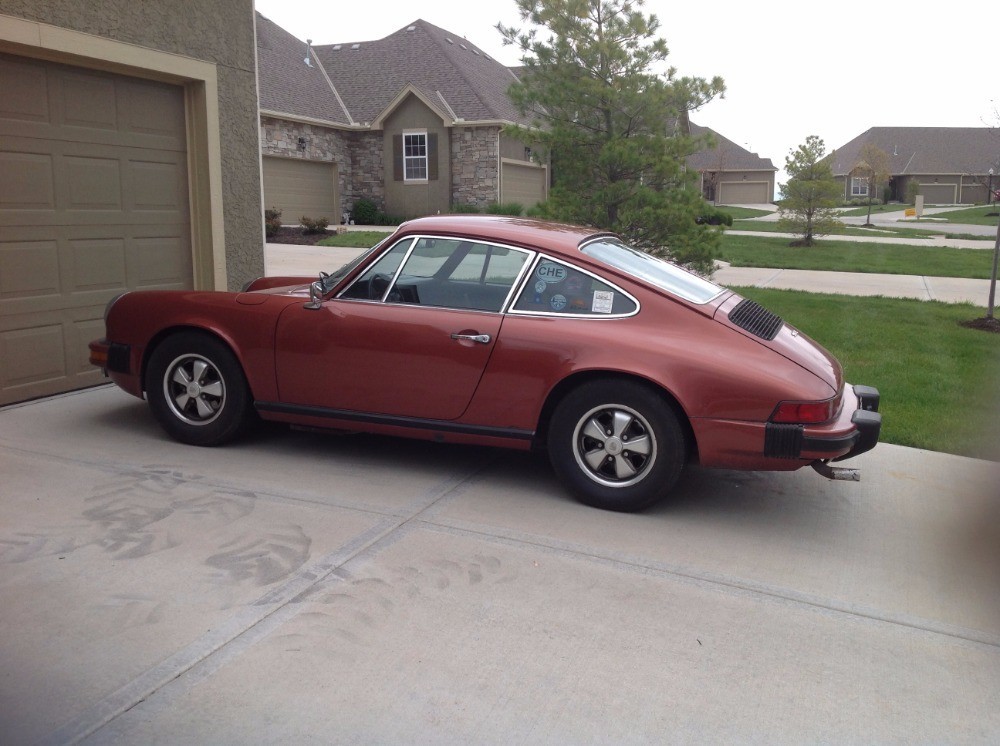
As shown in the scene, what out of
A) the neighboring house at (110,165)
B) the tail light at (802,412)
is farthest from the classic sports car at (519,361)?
the neighboring house at (110,165)

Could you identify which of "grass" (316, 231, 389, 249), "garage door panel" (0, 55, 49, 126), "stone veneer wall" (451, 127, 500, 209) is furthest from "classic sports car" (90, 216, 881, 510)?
"stone veneer wall" (451, 127, 500, 209)

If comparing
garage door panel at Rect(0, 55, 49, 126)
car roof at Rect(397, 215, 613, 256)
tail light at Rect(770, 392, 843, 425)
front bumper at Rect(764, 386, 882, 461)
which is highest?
garage door panel at Rect(0, 55, 49, 126)

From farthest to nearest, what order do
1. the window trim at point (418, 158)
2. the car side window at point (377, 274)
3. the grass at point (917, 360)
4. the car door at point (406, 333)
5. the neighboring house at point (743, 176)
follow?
the neighboring house at point (743, 176)
the window trim at point (418, 158)
the grass at point (917, 360)
the car side window at point (377, 274)
the car door at point (406, 333)

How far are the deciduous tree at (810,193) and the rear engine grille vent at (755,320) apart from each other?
69.8 feet

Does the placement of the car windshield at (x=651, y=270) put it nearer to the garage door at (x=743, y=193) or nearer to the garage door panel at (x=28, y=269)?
the garage door panel at (x=28, y=269)

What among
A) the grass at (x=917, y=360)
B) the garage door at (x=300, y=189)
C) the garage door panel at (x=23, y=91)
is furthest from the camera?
the garage door at (x=300, y=189)

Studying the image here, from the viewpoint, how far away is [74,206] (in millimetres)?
6801

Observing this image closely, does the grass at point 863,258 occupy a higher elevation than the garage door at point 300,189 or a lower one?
lower

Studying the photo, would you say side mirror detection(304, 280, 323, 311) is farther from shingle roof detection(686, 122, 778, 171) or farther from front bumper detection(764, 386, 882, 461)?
shingle roof detection(686, 122, 778, 171)

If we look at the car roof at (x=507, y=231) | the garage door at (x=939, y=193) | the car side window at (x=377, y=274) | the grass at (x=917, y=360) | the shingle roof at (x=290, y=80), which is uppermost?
the shingle roof at (x=290, y=80)

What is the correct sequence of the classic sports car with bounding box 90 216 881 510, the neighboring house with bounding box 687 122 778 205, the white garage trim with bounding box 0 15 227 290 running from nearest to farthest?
the classic sports car with bounding box 90 216 881 510, the white garage trim with bounding box 0 15 227 290, the neighboring house with bounding box 687 122 778 205

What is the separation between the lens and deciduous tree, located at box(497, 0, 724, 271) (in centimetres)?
980

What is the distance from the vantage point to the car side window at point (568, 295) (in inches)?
193

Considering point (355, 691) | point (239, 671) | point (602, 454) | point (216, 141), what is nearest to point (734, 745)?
point (355, 691)
